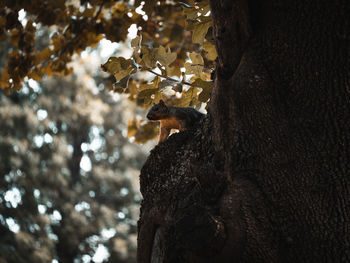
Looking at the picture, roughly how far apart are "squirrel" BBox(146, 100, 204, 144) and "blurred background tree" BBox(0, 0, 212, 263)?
0.73ft

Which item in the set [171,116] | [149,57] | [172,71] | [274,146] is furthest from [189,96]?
[274,146]

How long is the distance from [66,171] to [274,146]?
12533 millimetres

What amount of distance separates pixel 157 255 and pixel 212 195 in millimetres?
353

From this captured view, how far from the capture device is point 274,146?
4.89 ft

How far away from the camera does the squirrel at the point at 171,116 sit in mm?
2646

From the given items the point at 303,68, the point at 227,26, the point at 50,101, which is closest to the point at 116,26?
the point at 227,26

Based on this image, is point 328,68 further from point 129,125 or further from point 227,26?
point 129,125

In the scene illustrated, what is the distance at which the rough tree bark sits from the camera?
1.40 m

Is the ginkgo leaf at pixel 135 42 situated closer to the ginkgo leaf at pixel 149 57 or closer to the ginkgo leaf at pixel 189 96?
the ginkgo leaf at pixel 149 57

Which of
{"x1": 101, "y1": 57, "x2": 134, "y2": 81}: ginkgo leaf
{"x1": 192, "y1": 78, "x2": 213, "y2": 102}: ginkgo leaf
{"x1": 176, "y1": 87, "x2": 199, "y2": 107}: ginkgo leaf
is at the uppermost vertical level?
{"x1": 101, "y1": 57, "x2": 134, "y2": 81}: ginkgo leaf

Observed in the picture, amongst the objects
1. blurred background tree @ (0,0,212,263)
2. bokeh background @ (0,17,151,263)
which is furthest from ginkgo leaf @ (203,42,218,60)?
bokeh background @ (0,17,151,263)

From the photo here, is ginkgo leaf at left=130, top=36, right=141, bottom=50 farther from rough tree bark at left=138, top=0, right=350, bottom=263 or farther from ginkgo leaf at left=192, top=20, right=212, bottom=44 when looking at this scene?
rough tree bark at left=138, top=0, right=350, bottom=263

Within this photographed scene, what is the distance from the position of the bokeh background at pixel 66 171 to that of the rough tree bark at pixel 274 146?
26.2ft

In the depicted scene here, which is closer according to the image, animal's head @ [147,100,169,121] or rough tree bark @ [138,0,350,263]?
rough tree bark @ [138,0,350,263]
